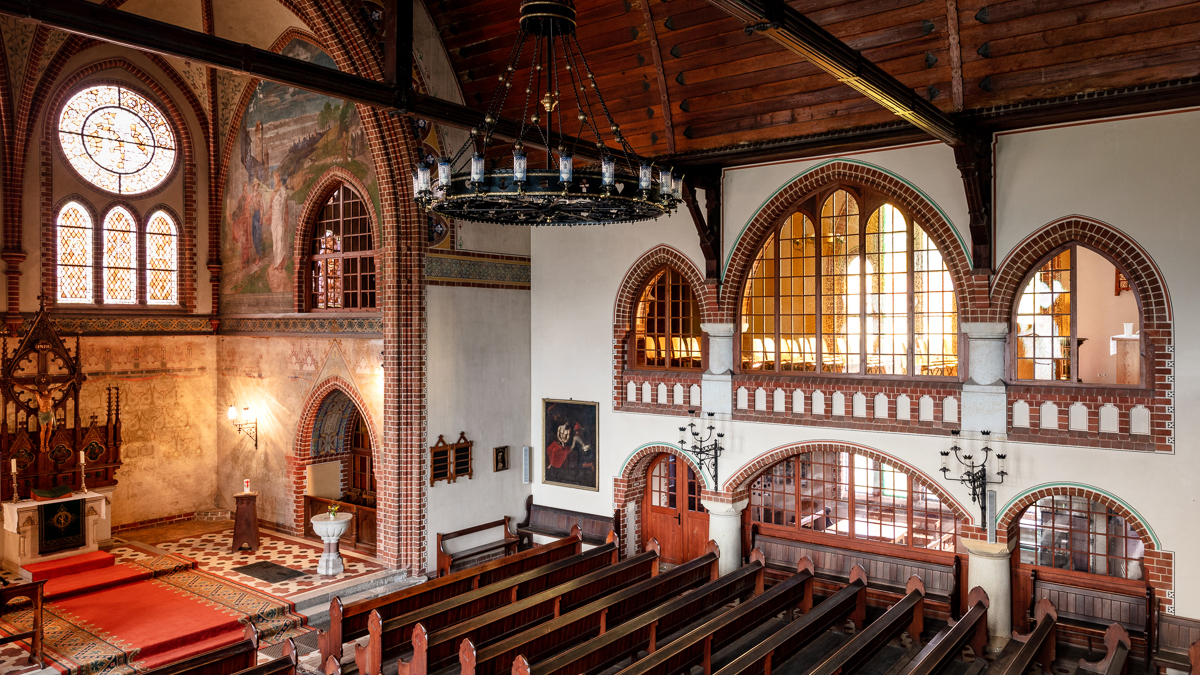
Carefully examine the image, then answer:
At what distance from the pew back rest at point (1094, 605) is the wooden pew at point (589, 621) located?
4.44 meters

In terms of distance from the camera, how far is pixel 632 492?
46.6ft

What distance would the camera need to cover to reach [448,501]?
13.5 meters

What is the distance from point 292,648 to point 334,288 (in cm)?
797

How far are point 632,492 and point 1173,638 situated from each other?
775 cm

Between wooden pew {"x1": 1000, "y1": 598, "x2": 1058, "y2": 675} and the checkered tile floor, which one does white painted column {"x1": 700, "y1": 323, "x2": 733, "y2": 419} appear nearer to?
wooden pew {"x1": 1000, "y1": 598, "x2": 1058, "y2": 675}

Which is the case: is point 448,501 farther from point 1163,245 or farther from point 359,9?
point 1163,245

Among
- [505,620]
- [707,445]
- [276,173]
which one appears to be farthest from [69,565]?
[707,445]

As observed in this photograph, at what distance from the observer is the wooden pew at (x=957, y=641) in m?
8.39

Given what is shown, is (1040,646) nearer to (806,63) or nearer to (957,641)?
(957,641)

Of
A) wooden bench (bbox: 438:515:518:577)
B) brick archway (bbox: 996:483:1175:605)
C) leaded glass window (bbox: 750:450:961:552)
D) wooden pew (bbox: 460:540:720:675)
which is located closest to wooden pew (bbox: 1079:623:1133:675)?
brick archway (bbox: 996:483:1175:605)

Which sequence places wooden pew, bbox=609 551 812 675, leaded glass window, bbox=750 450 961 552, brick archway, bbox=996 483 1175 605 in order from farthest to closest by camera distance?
leaded glass window, bbox=750 450 961 552, brick archway, bbox=996 483 1175 605, wooden pew, bbox=609 551 812 675

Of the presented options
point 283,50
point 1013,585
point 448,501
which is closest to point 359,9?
point 283,50

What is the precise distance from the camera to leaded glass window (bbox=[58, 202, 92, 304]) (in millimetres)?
14508

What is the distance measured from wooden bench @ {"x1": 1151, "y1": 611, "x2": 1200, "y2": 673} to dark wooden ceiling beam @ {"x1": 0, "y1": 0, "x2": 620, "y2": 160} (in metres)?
9.02
